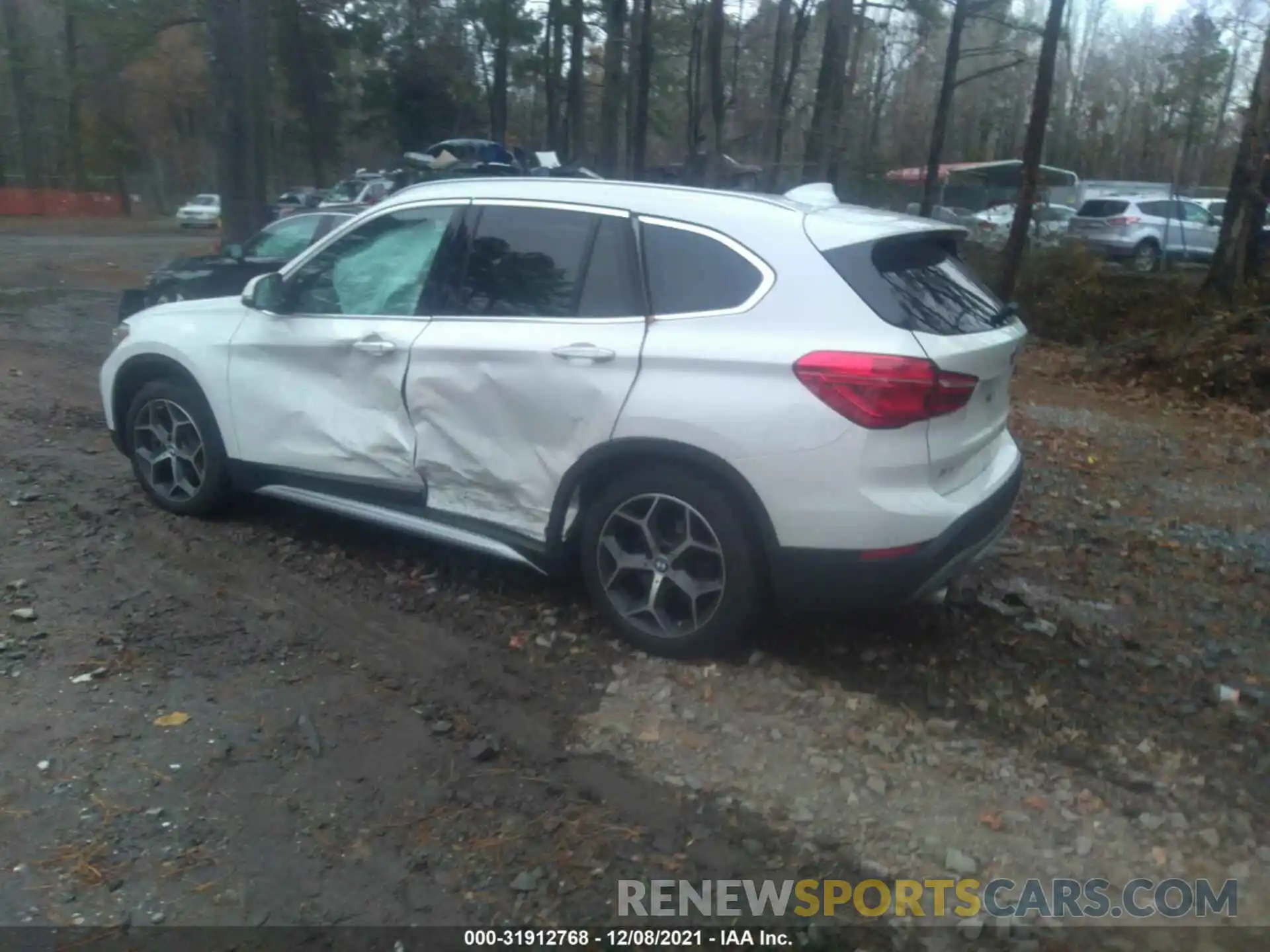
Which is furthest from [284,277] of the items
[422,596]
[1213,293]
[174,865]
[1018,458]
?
[1213,293]

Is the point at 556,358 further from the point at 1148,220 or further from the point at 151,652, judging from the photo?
the point at 1148,220

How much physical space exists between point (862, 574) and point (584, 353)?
1391 millimetres

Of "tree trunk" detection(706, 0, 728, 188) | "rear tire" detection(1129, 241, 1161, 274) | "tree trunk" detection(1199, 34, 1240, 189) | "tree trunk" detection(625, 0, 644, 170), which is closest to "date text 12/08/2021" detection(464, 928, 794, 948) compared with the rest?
"rear tire" detection(1129, 241, 1161, 274)

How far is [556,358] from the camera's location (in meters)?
4.70

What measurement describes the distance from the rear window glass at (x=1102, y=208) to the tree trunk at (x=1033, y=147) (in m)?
10.5

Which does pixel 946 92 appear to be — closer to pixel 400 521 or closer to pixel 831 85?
pixel 831 85

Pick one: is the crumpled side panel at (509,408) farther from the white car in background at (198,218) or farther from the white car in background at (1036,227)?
the white car in background at (198,218)

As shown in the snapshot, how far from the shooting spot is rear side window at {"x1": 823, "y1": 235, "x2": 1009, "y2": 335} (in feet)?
14.0

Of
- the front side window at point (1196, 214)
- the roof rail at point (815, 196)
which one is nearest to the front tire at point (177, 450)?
the roof rail at point (815, 196)

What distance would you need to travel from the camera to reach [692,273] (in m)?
4.60

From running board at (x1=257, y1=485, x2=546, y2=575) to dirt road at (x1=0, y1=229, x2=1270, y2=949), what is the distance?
0.30 metres

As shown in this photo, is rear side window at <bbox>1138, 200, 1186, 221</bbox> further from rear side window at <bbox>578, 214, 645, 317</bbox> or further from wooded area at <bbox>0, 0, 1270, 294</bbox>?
rear side window at <bbox>578, 214, 645, 317</bbox>

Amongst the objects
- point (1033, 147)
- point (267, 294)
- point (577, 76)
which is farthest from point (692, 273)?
point (577, 76)

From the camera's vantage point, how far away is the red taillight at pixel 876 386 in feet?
13.3
